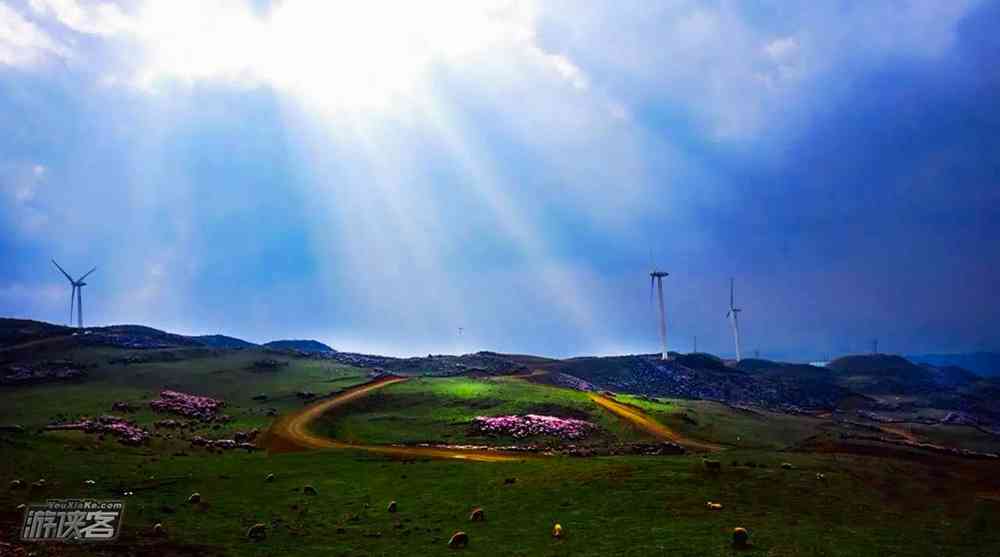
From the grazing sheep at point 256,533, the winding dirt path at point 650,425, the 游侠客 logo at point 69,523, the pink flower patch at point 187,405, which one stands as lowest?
the winding dirt path at point 650,425

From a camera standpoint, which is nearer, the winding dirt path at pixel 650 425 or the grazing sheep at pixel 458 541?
the grazing sheep at pixel 458 541

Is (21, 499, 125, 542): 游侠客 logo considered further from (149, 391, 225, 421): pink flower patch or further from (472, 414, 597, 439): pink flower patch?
(149, 391, 225, 421): pink flower patch

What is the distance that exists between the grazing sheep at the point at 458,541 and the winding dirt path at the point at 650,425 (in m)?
44.3

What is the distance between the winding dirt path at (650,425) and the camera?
69.4 meters

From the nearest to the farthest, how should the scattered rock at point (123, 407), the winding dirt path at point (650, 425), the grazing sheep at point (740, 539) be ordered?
the grazing sheep at point (740, 539), the winding dirt path at point (650, 425), the scattered rock at point (123, 407)

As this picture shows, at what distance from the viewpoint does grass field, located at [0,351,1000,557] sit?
1044 inches

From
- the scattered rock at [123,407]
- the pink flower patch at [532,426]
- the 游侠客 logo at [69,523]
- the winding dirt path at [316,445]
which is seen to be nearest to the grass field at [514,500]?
the 游侠客 logo at [69,523]

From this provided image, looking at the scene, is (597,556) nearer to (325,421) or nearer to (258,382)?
(325,421)

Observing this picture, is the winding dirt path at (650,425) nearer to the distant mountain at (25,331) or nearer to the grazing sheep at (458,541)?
the grazing sheep at (458,541)

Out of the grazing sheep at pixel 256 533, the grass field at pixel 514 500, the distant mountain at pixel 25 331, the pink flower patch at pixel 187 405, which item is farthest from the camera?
the distant mountain at pixel 25 331

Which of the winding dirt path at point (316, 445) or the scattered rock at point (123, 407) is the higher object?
the scattered rock at point (123, 407)

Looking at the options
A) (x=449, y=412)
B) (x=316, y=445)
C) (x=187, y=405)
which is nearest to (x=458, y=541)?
(x=316, y=445)

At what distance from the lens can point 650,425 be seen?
80.1 m

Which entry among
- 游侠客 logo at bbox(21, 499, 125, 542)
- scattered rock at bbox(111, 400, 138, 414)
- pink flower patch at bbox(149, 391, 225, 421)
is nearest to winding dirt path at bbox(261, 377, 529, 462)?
pink flower patch at bbox(149, 391, 225, 421)
